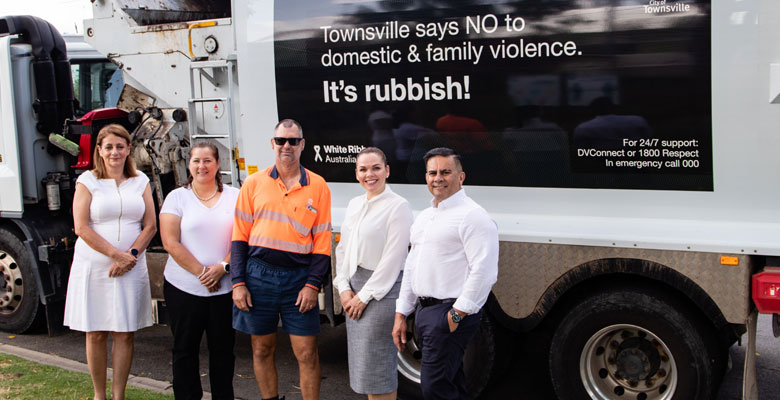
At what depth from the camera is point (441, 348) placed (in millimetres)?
3715

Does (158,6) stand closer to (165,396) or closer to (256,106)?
(256,106)

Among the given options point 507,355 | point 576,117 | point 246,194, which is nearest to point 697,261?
point 576,117

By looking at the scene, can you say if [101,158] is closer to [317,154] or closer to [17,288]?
[317,154]

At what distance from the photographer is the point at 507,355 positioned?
4922 millimetres

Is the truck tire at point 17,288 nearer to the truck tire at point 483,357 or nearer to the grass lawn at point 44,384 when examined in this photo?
the grass lawn at point 44,384

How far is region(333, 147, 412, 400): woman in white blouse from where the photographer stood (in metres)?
3.96

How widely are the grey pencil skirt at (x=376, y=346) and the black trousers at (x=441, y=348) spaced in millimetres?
259

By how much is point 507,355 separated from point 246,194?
2036 mm

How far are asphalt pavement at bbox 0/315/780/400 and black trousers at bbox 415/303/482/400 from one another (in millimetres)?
1297

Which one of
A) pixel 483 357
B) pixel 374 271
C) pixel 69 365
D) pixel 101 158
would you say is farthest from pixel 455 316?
pixel 69 365

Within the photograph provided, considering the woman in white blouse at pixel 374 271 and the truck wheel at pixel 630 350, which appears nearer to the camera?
the woman in white blouse at pixel 374 271

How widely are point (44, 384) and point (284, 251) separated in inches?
94.1

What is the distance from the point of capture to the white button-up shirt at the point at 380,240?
395 centimetres

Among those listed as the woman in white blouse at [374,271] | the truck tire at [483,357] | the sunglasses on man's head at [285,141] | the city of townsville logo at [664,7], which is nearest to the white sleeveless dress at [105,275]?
the sunglasses on man's head at [285,141]
